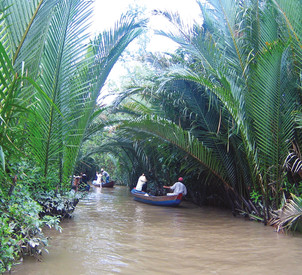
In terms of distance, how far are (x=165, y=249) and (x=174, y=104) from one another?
5357 mm

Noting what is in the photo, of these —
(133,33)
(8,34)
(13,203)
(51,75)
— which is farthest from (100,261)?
(133,33)

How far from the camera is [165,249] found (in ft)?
17.9

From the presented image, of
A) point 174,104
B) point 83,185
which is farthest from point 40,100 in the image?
point 174,104

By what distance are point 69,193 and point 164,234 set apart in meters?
2.26

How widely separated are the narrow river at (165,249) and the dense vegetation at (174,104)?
1.43ft

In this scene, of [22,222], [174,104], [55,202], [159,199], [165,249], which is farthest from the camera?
[159,199]

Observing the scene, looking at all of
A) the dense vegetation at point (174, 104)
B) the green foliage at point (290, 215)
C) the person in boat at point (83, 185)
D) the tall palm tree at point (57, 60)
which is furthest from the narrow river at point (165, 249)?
the tall palm tree at point (57, 60)

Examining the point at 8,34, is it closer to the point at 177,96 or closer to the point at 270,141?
the point at 270,141

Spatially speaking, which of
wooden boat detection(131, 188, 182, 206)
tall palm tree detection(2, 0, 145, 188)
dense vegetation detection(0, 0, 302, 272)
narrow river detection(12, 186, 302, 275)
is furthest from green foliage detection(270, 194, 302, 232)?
wooden boat detection(131, 188, 182, 206)

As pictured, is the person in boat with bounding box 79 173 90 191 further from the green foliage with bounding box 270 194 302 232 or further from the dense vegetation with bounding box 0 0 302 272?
the green foliage with bounding box 270 194 302 232

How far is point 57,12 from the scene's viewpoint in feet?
14.2

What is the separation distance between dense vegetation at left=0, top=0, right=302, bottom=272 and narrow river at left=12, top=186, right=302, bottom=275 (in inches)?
17.1

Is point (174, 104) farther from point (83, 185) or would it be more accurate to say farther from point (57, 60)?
point (57, 60)

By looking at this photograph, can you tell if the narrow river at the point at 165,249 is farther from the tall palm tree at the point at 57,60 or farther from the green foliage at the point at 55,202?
the tall palm tree at the point at 57,60
